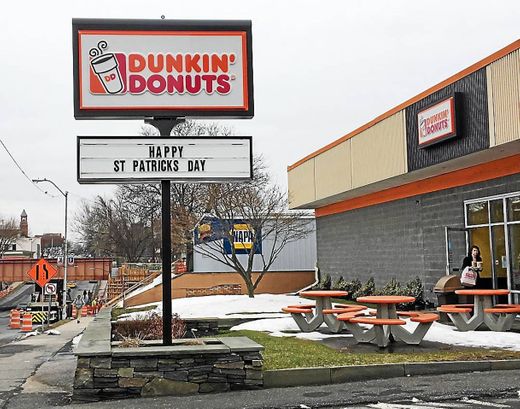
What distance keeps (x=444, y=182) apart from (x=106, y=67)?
12.4 m

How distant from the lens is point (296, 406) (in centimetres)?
812

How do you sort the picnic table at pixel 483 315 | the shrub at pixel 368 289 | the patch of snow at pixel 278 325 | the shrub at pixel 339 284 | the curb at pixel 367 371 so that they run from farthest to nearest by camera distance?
the shrub at pixel 339 284
the shrub at pixel 368 289
the picnic table at pixel 483 315
the patch of snow at pixel 278 325
the curb at pixel 367 371

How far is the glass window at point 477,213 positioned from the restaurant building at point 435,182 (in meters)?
0.03

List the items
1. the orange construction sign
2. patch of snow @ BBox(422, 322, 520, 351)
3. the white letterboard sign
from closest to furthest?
1. the white letterboard sign
2. patch of snow @ BBox(422, 322, 520, 351)
3. the orange construction sign

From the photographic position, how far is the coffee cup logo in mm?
10383

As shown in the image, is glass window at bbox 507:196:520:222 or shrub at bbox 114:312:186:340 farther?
glass window at bbox 507:196:520:222

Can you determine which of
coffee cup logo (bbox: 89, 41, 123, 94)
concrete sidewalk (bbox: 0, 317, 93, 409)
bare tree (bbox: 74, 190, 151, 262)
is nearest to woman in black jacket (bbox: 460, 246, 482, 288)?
concrete sidewalk (bbox: 0, 317, 93, 409)

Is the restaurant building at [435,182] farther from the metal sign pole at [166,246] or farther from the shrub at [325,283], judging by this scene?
the metal sign pole at [166,246]

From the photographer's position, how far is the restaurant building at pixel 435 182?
15773 millimetres

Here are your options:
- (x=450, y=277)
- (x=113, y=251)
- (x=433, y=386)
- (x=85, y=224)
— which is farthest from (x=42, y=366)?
(x=85, y=224)

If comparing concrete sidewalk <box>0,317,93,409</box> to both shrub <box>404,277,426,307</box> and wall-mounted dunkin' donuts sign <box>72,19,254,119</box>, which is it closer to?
wall-mounted dunkin' donuts sign <box>72,19,254,119</box>

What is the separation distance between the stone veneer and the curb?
0.32m

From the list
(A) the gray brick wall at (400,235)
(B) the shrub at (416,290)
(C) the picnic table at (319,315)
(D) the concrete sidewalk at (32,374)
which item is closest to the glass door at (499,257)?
(A) the gray brick wall at (400,235)

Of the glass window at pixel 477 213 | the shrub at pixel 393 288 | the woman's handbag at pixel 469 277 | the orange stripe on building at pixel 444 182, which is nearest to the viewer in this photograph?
the woman's handbag at pixel 469 277
